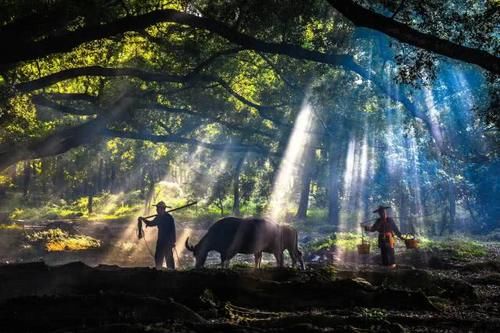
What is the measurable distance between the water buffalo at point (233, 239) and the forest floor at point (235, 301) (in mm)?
6038

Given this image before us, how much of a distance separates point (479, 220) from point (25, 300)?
47.1 m

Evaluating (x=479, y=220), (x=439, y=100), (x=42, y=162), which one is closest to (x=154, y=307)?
(x=42, y=162)

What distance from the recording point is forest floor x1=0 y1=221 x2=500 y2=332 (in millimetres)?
7613

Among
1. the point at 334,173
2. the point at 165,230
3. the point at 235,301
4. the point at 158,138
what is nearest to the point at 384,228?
the point at 165,230

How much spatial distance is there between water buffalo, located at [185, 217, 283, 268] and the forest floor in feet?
19.8

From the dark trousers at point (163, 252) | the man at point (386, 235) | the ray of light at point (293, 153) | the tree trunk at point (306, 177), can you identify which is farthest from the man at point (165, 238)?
the tree trunk at point (306, 177)

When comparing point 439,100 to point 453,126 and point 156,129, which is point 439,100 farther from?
point 156,129

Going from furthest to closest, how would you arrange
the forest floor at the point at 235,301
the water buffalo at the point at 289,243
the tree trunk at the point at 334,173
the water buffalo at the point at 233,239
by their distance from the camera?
the tree trunk at the point at 334,173 → the water buffalo at the point at 289,243 → the water buffalo at the point at 233,239 → the forest floor at the point at 235,301

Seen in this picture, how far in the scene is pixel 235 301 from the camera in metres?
9.47

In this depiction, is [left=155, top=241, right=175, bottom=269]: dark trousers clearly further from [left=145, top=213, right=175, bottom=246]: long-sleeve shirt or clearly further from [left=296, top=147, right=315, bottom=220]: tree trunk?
[left=296, top=147, right=315, bottom=220]: tree trunk

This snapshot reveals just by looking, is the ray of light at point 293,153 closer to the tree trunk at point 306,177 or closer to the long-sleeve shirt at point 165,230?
the tree trunk at point 306,177

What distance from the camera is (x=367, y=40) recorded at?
34281 mm

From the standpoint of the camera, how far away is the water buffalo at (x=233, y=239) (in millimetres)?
17594

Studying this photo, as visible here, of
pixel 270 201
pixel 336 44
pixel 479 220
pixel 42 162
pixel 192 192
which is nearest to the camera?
pixel 336 44
